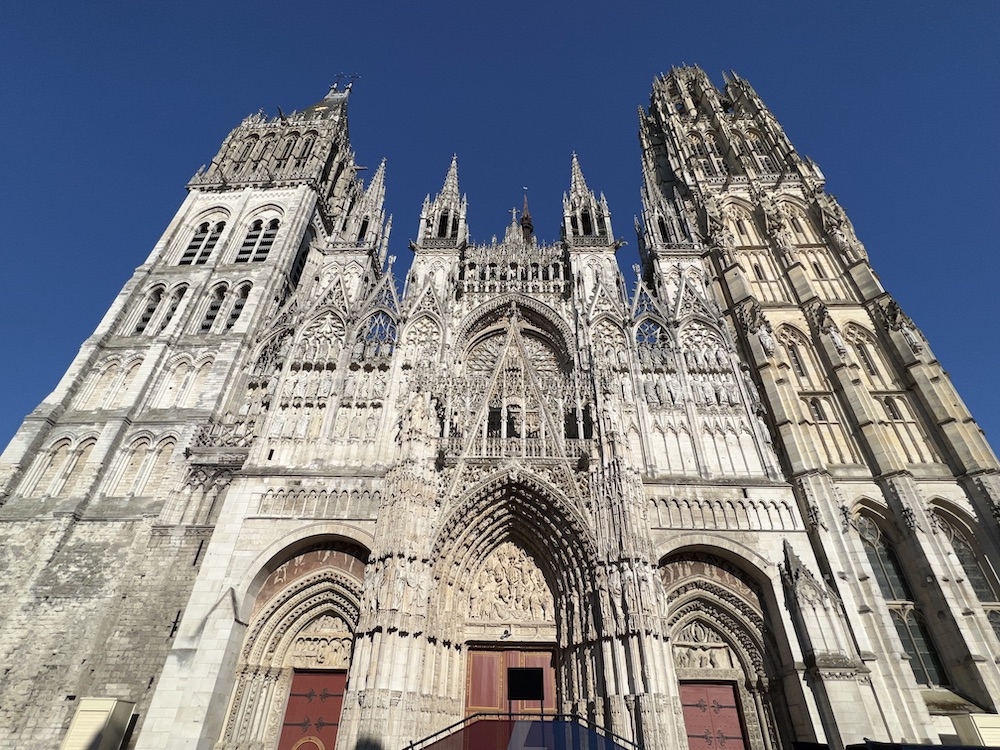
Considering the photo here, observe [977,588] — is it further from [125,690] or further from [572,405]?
[125,690]

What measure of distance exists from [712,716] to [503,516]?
777 centimetres

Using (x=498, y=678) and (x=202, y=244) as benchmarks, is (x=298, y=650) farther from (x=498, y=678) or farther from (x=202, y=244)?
(x=202, y=244)

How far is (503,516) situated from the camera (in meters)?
16.3

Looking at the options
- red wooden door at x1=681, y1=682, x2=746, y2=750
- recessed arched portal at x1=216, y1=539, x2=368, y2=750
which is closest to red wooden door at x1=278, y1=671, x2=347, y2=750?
recessed arched portal at x1=216, y1=539, x2=368, y2=750

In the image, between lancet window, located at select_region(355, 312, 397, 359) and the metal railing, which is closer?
the metal railing

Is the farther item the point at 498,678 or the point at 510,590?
the point at 510,590

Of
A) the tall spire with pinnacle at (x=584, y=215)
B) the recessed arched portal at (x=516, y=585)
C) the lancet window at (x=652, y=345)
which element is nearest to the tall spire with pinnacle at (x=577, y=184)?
the tall spire with pinnacle at (x=584, y=215)

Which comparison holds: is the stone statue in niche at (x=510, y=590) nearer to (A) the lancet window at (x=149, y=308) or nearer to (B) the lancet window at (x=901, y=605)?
(B) the lancet window at (x=901, y=605)

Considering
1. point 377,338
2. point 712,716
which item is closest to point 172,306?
point 377,338

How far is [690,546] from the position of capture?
50.2ft

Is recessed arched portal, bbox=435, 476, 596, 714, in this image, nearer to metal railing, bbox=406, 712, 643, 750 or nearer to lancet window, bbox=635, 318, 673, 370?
metal railing, bbox=406, 712, 643, 750

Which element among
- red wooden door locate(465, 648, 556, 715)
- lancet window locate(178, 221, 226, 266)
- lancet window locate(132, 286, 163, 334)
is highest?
lancet window locate(178, 221, 226, 266)

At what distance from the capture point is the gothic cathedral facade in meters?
13.3

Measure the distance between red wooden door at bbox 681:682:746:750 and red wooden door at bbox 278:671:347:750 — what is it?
30.8ft
